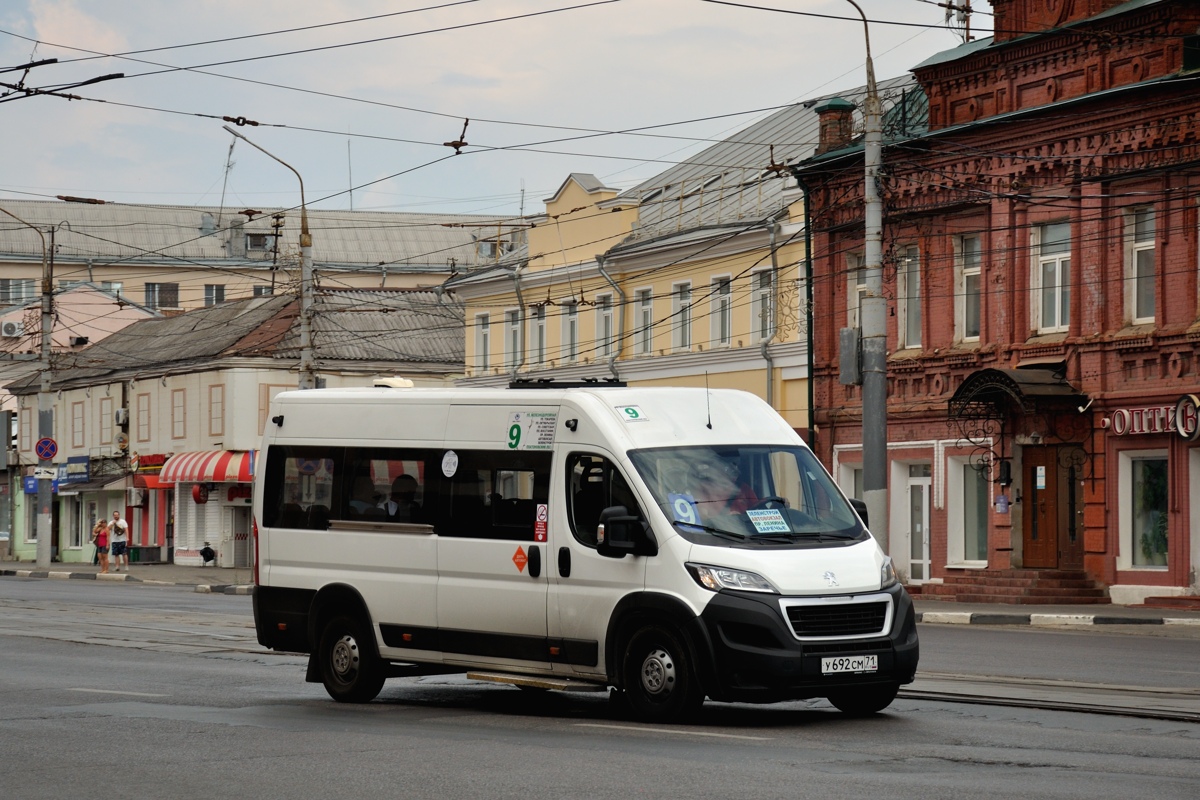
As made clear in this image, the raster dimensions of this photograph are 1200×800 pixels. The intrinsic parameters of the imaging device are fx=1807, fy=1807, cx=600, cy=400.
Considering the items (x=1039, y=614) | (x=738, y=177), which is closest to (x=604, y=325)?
(x=738, y=177)

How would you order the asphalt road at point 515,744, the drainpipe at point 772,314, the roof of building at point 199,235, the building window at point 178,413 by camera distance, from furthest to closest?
the roof of building at point 199,235 → the building window at point 178,413 → the drainpipe at point 772,314 → the asphalt road at point 515,744

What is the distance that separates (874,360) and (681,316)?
18.0m

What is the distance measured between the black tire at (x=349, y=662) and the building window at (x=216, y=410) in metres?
45.9

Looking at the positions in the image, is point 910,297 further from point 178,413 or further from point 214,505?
point 178,413

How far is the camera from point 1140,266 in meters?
31.2

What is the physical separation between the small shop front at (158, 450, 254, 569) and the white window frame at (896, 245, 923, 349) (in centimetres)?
2710

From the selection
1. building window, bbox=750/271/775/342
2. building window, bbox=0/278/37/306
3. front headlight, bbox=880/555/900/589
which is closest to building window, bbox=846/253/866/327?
building window, bbox=750/271/775/342

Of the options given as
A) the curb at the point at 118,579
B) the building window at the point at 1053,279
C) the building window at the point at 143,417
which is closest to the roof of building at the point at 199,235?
the building window at the point at 143,417

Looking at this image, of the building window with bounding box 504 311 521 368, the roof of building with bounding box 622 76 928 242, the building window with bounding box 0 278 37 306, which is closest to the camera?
the roof of building with bounding box 622 76 928 242

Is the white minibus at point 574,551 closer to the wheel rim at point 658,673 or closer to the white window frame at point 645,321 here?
the wheel rim at point 658,673

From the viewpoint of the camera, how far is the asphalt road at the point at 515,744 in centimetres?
952

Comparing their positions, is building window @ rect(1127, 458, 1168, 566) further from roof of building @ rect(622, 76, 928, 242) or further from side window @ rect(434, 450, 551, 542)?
side window @ rect(434, 450, 551, 542)

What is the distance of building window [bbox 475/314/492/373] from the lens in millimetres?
52375

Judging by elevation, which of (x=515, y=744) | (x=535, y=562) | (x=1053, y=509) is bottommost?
(x=515, y=744)
